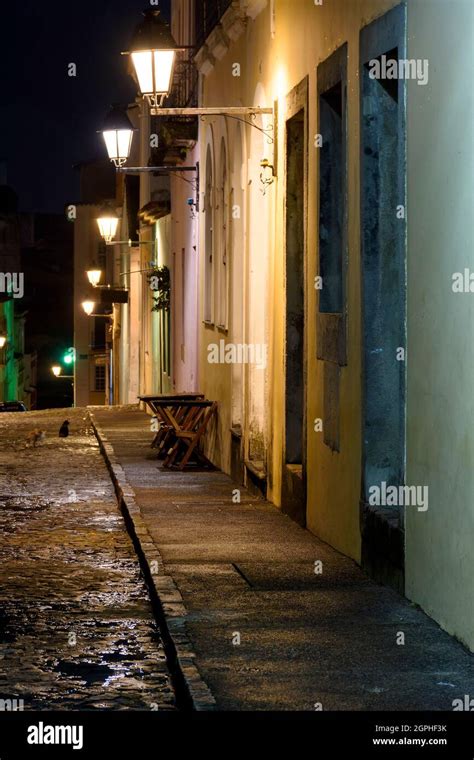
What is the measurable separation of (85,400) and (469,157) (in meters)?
53.9

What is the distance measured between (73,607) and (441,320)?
3.05 meters

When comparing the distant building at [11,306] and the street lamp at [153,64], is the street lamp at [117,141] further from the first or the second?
the distant building at [11,306]

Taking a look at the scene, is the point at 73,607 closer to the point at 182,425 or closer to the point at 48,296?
the point at 182,425

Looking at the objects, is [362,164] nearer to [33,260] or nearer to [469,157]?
[469,157]

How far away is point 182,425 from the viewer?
1814 centimetres

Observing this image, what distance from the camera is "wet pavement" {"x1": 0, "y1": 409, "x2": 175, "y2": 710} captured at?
291 inches

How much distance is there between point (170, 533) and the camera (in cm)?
1193

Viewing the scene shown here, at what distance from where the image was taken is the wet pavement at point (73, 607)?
291 inches

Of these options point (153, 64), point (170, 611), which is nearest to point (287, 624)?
point (170, 611)

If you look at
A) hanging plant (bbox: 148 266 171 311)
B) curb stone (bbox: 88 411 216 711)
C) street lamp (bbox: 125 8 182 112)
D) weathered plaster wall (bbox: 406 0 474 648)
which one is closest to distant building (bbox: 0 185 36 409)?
hanging plant (bbox: 148 266 171 311)

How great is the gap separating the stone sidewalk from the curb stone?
0.8 inches

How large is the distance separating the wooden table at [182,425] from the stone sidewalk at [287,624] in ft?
13.9

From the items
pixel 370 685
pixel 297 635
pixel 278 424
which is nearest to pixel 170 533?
pixel 278 424
